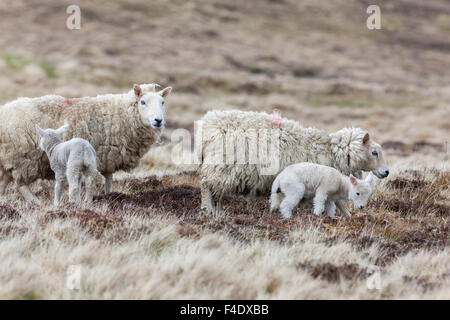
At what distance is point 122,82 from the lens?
3672 centimetres

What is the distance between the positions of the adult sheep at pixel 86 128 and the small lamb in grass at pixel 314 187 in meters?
2.29

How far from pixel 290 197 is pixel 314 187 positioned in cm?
41

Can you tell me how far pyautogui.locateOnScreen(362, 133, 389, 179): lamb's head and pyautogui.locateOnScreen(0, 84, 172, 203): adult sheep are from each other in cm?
341

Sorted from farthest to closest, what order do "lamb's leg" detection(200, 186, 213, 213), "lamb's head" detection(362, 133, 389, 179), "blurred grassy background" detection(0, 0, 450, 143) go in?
"blurred grassy background" detection(0, 0, 450, 143) < "lamb's head" detection(362, 133, 389, 179) < "lamb's leg" detection(200, 186, 213, 213)

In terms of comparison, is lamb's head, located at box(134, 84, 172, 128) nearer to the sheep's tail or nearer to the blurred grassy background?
the sheep's tail

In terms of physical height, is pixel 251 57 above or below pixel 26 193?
above

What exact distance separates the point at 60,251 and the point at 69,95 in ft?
83.3

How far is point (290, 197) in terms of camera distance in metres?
8.00

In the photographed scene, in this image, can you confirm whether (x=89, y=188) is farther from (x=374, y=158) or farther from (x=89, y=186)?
(x=374, y=158)

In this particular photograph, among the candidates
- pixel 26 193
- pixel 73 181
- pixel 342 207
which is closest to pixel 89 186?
pixel 73 181

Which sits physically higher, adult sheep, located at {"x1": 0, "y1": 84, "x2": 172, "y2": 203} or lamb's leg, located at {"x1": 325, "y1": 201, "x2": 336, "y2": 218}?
adult sheep, located at {"x1": 0, "y1": 84, "x2": 172, "y2": 203}

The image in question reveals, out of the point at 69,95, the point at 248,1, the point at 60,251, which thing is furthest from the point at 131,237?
the point at 248,1

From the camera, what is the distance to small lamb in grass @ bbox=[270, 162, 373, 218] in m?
7.98

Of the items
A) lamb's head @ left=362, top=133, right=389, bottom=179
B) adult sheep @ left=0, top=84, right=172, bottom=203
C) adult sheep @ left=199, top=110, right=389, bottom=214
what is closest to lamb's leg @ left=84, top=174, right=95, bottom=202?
adult sheep @ left=0, top=84, right=172, bottom=203
